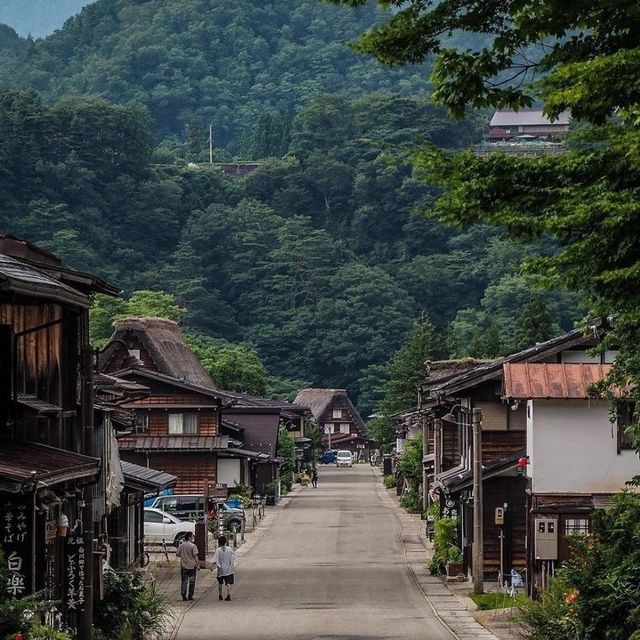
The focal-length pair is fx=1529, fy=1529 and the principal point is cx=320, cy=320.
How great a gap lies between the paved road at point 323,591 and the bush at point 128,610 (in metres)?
1.11

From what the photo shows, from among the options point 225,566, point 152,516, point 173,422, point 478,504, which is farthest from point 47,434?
point 173,422

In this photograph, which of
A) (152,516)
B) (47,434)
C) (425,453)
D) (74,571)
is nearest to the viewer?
(74,571)

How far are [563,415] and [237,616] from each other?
7.27 metres

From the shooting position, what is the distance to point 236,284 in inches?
6009

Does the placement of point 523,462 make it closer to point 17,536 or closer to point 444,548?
point 444,548

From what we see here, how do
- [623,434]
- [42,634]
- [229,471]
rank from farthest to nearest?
[229,471]
[623,434]
[42,634]

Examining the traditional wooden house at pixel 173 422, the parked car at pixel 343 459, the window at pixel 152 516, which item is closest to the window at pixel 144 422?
the traditional wooden house at pixel 173 422

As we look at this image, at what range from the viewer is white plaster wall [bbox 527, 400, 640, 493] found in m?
28.7

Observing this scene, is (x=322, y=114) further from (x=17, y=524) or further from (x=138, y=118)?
(x=17, y=524)

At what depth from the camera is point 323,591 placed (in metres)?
30.5

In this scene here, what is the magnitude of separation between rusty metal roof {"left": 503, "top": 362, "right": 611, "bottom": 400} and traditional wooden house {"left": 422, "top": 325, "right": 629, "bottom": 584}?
3 cm

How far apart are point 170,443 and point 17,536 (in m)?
40.9

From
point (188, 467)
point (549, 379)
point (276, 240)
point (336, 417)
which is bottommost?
point (188, 467)

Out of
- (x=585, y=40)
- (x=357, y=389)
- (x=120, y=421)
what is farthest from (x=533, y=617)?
(x=357, y=389)
